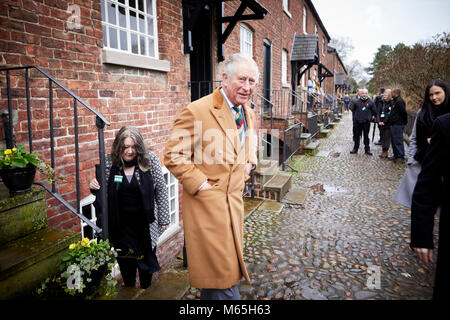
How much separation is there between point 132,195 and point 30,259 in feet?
3.85

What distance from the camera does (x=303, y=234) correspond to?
4.42m

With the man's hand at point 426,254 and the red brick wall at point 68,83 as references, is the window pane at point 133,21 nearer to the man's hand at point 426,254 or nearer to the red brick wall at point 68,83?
the red brick wall at point 68,83

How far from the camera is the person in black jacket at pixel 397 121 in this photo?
8.38m

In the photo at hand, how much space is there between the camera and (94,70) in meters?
3.37

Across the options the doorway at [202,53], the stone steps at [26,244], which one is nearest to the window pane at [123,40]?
the stone steps at [26,244]

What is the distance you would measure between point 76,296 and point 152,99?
3.01 metres

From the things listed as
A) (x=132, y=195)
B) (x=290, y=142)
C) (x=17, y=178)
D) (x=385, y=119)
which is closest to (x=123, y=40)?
(x=132, y=195)

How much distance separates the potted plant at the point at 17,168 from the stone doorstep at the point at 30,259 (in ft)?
1.37

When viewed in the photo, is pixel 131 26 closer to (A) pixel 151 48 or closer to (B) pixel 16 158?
A: (A) pixel 151 48

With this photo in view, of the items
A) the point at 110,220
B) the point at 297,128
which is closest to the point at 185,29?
the point at 110,220

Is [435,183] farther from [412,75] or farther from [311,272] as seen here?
[412,75]

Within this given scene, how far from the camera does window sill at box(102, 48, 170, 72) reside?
348cm

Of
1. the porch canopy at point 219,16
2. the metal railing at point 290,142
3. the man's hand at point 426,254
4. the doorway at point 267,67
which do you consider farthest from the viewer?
the doorway at point 267,67

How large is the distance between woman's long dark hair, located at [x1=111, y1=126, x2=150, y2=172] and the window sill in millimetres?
1042
